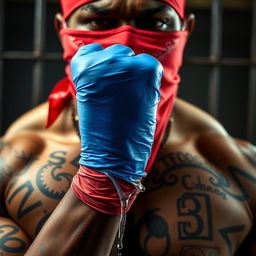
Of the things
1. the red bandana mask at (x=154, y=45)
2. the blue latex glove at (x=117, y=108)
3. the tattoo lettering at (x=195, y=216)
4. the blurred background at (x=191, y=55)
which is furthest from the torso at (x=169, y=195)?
the blurred background at (x=191, y=55)

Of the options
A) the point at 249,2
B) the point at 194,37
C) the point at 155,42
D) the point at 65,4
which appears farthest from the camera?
the point at 194,37

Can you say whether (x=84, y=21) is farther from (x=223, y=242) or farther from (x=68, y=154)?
(x=223, y=242)

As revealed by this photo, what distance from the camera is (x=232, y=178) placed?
4.50ft

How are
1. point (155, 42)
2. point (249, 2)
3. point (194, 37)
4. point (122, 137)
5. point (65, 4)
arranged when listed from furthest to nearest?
point (194, 37), point (249, 2), point (65, 4), point (155, 42), point (122, 137)

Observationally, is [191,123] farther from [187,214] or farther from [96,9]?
[96,9]

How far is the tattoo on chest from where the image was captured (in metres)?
1.30

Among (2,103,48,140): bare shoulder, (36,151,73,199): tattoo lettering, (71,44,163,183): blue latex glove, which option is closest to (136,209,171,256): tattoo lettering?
(36,151,73,199): tattoo lettering

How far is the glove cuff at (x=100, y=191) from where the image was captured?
35.5 inches

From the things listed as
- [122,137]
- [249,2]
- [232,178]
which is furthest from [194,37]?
[122,137]

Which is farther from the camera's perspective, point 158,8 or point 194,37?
point 194,37

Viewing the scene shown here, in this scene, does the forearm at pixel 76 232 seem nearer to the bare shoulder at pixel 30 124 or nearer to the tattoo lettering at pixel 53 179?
the tattoo lettering at pixel 53 179

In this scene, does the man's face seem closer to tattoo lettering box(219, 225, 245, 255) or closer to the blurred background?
tattoo lettering box(219, 225, 245, 255)

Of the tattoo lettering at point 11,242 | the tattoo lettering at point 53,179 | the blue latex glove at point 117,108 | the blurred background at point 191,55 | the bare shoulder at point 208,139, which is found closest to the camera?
the blue latex glove at point 117,108

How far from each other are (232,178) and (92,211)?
61 centimetres
